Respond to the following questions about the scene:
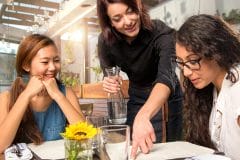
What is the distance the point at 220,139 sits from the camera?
1167 mm

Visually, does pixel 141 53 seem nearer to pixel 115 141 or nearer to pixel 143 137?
pixel 143 137

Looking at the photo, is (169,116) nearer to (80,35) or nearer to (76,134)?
(76,134)

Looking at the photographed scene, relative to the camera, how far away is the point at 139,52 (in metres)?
1.70

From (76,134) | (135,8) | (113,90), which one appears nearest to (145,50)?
(135,8)

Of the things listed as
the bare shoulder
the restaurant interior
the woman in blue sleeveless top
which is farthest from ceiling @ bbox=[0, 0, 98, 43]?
the bare shoulder

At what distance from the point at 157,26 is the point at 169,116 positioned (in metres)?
0.48

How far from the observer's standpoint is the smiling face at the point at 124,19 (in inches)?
59.5

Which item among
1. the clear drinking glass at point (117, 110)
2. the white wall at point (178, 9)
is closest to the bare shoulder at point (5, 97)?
the clear drinking glass at point (117, 110)

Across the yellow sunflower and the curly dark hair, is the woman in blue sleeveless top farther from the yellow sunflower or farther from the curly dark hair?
the yellow sunflower

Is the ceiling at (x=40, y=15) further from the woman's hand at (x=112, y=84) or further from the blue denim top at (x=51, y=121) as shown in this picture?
the woman's hand at (x=112, y=84)

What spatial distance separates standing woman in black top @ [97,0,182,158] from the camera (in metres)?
1.50

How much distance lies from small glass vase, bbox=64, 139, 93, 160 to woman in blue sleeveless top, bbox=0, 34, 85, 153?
→ 0.61 m

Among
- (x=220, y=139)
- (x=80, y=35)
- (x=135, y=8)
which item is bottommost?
(x=220, y=139)

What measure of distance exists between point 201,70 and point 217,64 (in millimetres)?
71
